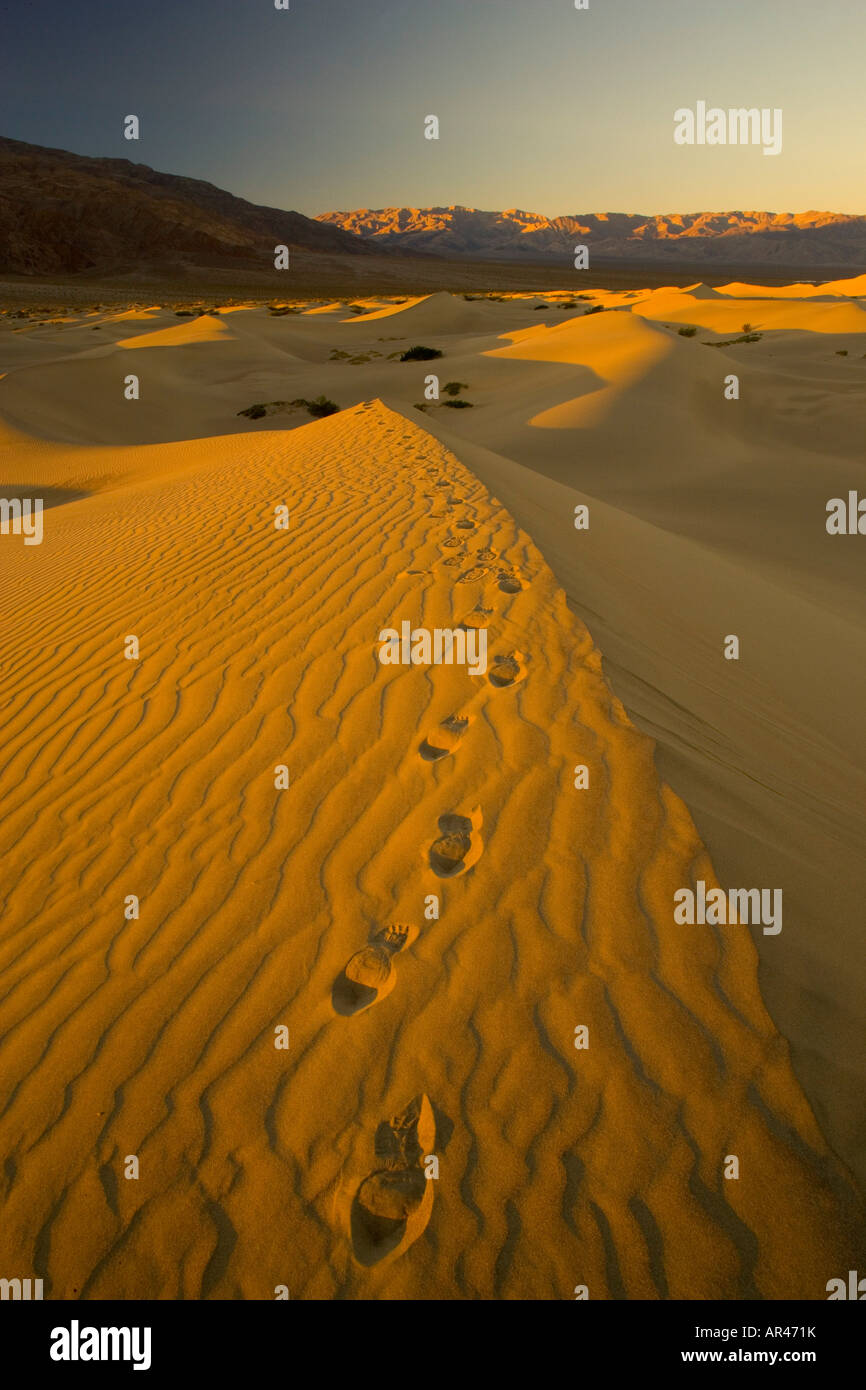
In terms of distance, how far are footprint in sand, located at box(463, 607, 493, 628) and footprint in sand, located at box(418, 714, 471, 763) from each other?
793mm

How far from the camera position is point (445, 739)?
3.16 m

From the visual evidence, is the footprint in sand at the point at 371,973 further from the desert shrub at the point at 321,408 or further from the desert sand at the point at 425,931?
the desert shrub at the point at 321,408

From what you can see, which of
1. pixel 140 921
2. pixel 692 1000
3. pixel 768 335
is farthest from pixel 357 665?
pixel 768 335

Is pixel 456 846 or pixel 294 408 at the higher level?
pixel 294 408

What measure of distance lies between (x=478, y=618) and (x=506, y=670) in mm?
533

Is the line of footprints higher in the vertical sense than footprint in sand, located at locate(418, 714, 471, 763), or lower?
lower

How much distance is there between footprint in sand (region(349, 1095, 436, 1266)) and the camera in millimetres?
1759

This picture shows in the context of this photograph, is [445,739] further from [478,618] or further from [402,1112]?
[402,1112]

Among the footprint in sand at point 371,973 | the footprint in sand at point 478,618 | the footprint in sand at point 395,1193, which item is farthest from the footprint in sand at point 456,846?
the footprint in sand at point 478,618

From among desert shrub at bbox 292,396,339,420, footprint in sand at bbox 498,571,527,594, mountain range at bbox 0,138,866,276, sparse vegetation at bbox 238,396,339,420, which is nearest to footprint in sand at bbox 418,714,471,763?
footprint in sand at bbox 498,571,527,594

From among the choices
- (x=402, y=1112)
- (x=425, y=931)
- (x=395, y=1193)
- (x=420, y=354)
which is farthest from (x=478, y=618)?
(x=420, y=354)

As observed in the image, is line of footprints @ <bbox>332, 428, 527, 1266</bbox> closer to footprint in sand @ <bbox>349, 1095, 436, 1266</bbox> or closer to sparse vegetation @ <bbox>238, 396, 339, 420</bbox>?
footprint in sand @ <bbox>349, 1095, 436, 1266</bbox>
